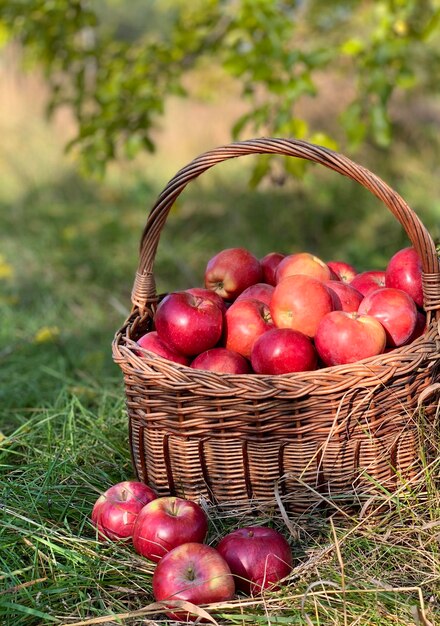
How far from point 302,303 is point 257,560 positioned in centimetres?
67

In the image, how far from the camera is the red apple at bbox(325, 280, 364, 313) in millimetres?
2145

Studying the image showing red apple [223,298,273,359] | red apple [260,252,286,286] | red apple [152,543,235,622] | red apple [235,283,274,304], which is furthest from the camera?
red apple [260,252,286,286]

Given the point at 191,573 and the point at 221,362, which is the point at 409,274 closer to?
the point at 221,362

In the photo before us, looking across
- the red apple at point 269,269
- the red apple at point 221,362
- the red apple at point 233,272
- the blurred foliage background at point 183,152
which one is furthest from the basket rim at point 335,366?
the blurred foliage background at point 183,152

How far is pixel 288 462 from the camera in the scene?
1937mm

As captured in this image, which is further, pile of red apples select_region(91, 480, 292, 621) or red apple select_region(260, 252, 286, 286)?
red apple select_region(260, 252, 286, 286)

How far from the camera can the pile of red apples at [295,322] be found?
6.38ft

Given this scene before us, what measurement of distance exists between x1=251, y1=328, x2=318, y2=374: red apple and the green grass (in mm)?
371

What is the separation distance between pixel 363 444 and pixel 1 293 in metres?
2.94

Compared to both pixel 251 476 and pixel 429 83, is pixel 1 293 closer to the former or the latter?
pixel 251 476

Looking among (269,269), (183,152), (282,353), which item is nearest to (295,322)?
(282,353)

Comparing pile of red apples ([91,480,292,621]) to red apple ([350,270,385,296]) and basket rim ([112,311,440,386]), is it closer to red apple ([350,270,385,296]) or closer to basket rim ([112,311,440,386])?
basket rim ([112,311,440,386])

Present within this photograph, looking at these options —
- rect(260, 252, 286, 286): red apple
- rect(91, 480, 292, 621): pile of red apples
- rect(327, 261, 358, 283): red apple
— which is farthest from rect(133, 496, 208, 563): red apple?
rect(327, 261, 358, 283): red apple

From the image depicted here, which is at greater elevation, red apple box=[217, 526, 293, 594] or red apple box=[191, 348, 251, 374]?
red apple box=[191, 348, 251, 374]
